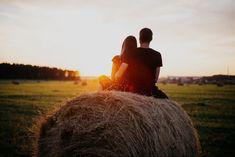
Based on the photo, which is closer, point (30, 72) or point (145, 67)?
point (145, 67)

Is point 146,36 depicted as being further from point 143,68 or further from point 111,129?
point 111,129

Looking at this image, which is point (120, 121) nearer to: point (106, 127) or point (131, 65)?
point (106, 127)

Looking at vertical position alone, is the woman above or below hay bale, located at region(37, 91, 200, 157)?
above

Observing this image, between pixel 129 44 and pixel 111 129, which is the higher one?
pixel 129 44

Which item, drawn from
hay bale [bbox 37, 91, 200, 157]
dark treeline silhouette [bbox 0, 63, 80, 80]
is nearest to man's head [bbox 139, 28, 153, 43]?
hay bale [bbox 37, 91, 200, 157]

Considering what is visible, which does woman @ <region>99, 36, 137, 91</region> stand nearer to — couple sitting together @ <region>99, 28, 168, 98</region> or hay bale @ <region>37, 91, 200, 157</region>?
couple sitting together @ <region>99, 28, 168, 98</region>

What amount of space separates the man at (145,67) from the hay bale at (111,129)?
59cm

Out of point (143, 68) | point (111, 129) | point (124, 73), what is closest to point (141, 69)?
point (143, 68)

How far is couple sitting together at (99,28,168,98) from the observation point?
17.9ft

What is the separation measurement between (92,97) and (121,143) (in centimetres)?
94

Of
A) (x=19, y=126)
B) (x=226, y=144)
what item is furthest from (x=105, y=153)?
(x=19, y=126)

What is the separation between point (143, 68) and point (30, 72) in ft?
369

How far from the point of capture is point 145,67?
5512mm

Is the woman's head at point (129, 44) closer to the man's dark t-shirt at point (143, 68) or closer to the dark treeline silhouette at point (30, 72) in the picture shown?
the man's dark t-shirt at point (143, 68)
